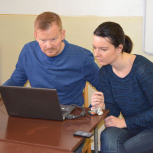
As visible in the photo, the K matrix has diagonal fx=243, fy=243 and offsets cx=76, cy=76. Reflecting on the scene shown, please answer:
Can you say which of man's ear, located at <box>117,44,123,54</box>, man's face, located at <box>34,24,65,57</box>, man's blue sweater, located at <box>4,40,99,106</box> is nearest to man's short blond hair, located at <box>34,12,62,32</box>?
man's face, located at <box>34,24,65,57</box>

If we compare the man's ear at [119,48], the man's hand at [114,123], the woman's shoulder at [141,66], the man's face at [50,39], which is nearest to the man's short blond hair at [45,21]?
the man's face at [50,39]

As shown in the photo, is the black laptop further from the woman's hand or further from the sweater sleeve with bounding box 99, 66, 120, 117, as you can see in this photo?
the sweater sleeve with bounding box 99, 66, 120, 117

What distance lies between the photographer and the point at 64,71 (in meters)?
1.74

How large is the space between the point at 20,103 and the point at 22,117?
0.30 feet

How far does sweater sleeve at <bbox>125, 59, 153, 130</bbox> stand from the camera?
142 centimetres

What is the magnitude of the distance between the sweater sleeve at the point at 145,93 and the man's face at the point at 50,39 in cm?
56

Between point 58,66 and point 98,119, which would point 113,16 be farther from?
point 98,119

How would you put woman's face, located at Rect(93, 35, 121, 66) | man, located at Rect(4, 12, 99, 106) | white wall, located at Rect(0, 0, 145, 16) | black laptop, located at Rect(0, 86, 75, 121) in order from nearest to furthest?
black laptop, located at Rect(0, 86, 75, 121)
woman's face, located at Rect(93, 35, 121, 66)
man, located at Rect(4, 12, 99, 106)
white wall, located at Rect(0, 0, 145, 16)

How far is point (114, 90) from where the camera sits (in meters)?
1.56

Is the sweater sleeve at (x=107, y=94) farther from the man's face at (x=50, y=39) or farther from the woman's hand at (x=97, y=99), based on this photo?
the man's face at (x=50, y=39)

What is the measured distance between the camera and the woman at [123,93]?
1332mm

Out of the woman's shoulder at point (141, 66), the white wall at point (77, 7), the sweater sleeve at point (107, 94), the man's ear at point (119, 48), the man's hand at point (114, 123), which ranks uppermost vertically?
the white wall at point (77, 7)

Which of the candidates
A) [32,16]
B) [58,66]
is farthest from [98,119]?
[32,16]

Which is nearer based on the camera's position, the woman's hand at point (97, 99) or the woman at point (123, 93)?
the woman at point (123, 93)
